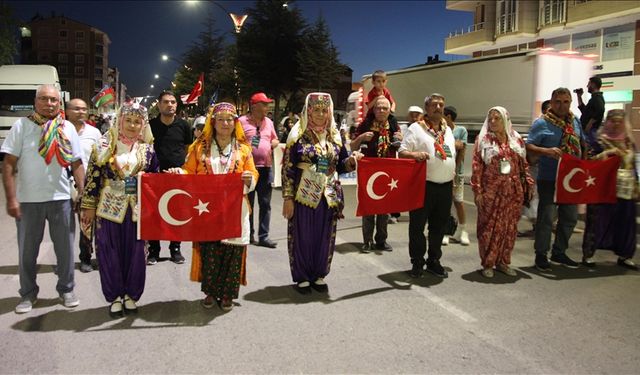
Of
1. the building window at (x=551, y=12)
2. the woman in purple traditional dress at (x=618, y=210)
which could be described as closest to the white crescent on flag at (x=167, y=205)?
the woman in purple traditional dress at (x=618, y=210)

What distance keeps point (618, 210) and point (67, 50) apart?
116 meters

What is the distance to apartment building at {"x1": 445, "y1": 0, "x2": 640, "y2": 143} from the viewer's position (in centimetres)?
2225

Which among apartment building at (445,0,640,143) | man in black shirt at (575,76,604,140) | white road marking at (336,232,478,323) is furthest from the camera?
apartment building at (445,0,640,143)

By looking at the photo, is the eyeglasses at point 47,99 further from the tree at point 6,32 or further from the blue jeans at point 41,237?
the tree at point 6,32

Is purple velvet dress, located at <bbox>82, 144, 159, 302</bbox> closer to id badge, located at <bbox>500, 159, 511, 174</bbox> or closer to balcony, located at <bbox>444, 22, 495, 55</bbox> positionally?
id badge, located at <bbox>500, 159, 511, 174</bbox>

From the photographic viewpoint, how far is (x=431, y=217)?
6133mm

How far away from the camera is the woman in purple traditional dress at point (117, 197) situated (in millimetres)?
4652

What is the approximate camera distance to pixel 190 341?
425 centimetres

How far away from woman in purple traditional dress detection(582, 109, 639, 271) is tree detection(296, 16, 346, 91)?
25.9m

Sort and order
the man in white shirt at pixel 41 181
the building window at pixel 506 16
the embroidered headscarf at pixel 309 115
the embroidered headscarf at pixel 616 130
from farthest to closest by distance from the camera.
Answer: the building window at pixel 506 16, the embroidered headscarf at pixel 616 130, the embroidered headscarf at pixel 309 115, the man in white shirt at pixel 41 181

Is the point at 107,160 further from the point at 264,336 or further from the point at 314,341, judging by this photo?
the point at 314,341

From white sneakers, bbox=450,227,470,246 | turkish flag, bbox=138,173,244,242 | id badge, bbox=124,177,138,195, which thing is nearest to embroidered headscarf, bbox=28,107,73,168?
id badge, bbox=124,177,138,195

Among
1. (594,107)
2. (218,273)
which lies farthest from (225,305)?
(594,107)

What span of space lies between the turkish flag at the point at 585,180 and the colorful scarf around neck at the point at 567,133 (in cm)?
12
